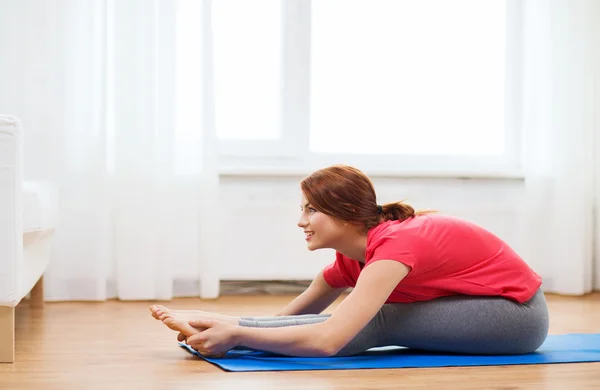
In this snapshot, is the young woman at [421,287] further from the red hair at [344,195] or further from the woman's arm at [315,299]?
the woman's arm at [315,299]

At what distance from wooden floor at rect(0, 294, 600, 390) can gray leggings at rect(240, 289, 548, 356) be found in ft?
0.39

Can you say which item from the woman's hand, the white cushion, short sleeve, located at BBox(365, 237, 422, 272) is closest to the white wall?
the white cushion

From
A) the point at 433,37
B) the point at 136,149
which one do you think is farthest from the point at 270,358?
the point at 433,37

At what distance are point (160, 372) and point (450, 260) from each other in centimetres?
72

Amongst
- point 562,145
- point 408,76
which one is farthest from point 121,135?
point 562,145

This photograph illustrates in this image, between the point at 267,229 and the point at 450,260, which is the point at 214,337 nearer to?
the point at 450,260

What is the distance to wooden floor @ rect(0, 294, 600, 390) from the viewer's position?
172 centimetres

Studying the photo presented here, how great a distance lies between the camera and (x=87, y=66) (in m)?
3.36

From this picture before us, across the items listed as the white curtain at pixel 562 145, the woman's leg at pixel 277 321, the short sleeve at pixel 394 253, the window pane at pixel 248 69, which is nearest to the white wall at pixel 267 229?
the window pane at pixel 248 69

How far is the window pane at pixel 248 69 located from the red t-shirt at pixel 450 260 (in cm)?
189

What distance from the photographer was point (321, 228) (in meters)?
2.01

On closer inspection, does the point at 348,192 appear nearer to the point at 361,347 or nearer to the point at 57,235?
Answer: the point at 361,347

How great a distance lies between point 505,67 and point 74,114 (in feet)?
6.70

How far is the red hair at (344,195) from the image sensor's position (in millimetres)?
→ 1986
